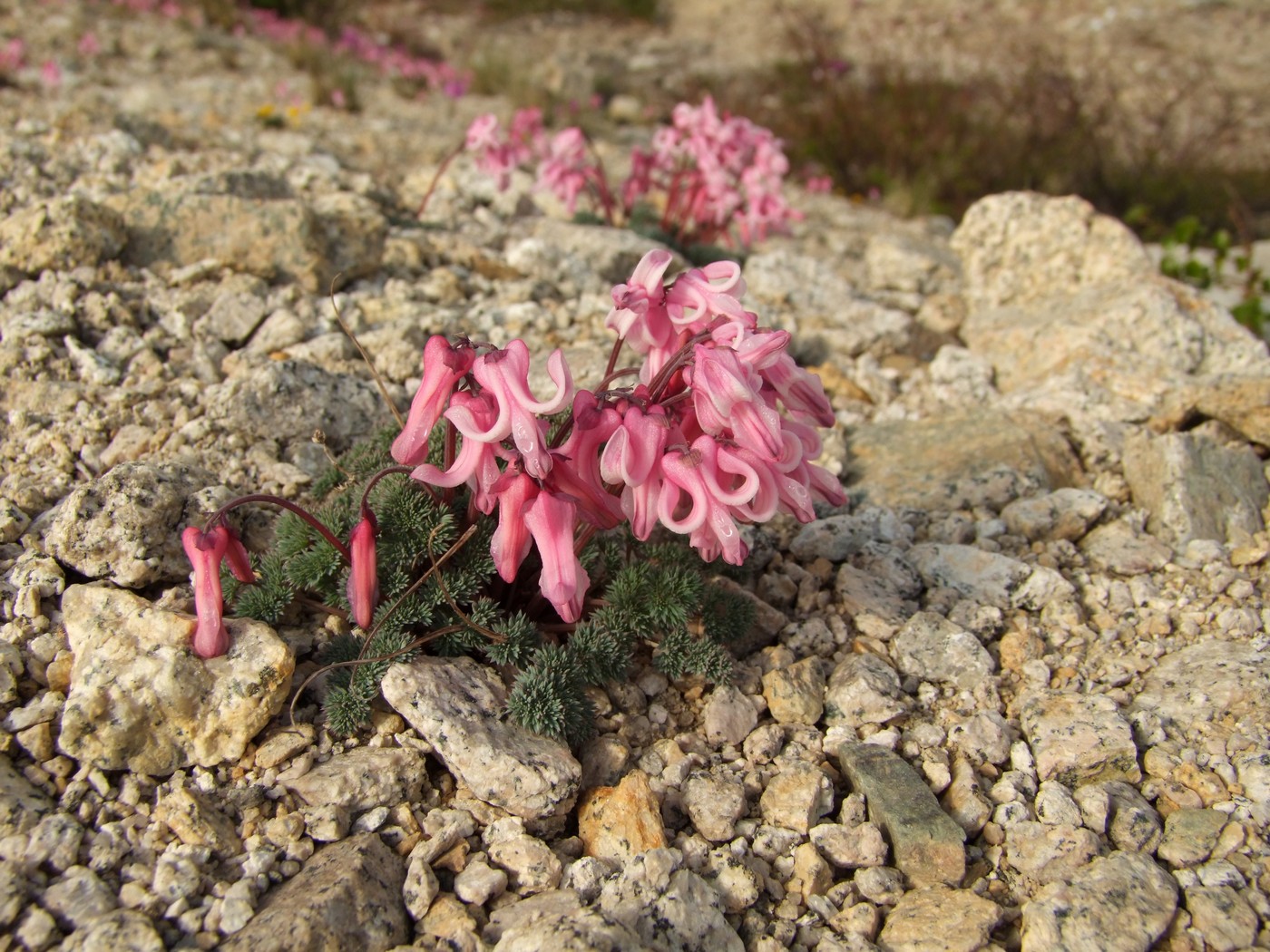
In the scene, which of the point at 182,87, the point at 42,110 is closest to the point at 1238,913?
the point at 42,110

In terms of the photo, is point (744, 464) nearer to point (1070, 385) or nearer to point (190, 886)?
point (190, 886)

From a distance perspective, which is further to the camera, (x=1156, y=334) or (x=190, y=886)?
(x=1156, y=334)

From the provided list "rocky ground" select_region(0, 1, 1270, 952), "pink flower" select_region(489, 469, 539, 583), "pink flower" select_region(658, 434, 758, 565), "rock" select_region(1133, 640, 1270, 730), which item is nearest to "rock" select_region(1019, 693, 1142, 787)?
"rocky ground" select_region(0, 1, 1270, 952)

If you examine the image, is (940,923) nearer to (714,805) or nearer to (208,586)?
(714,805)

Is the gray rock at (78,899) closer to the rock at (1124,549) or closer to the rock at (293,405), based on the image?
the rock at (293,405)

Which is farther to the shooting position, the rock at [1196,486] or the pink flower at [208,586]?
the rock at [1196,486]

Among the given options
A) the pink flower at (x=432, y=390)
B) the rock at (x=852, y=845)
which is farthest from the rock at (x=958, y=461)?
the pink flower at (x=432, y=390)

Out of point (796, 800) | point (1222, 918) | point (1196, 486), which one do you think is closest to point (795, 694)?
point (796, 800)
